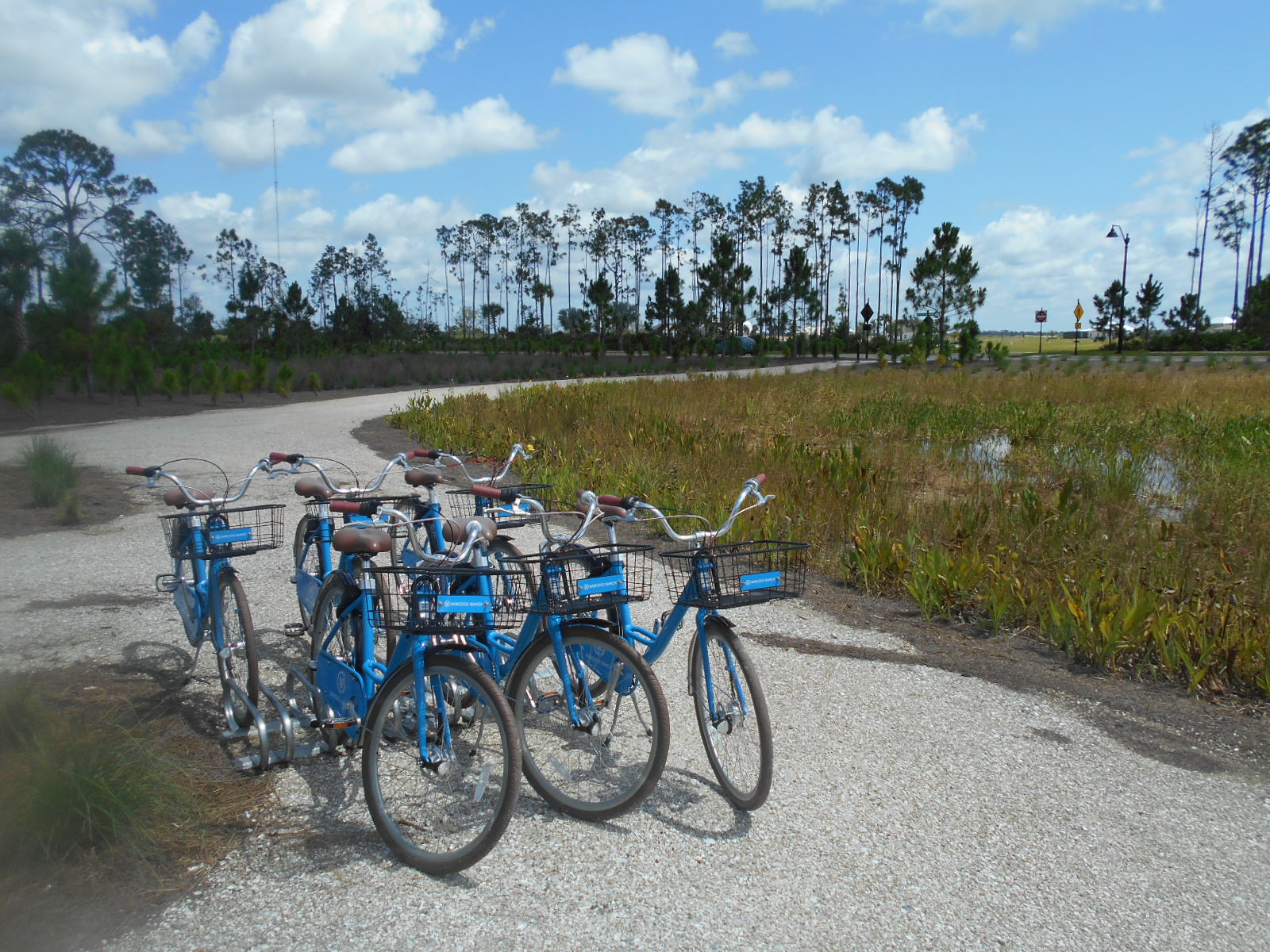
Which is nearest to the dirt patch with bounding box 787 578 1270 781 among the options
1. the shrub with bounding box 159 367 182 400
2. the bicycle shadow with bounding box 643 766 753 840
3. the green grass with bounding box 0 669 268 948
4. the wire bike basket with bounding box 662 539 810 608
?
the bicycle shadow with bounding box 643 766 753 840

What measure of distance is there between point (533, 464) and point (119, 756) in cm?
811

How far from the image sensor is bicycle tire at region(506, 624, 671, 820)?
3.33 m

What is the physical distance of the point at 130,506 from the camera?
9.63 m

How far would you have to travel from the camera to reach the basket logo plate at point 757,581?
10.7 feet

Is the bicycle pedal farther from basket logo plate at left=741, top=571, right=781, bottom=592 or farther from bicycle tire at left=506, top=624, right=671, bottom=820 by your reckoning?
basket logo plate at left=741, top=571, right=781, bottom=592

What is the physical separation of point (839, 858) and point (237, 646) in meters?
2.80

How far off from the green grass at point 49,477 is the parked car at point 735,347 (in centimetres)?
4647

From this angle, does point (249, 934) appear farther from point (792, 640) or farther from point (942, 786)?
point (792, 640)

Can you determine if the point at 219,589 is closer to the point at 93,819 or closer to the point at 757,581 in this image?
the point at 93,819

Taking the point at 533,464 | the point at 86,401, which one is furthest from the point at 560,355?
the point at 533,464

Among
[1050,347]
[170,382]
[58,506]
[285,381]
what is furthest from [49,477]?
[1050,347]

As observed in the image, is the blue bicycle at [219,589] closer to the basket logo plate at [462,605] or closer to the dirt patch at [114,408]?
the basket logo plate at [462,605]

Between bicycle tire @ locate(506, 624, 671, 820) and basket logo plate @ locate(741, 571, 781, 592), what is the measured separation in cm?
46

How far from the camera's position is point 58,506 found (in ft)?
30.1
